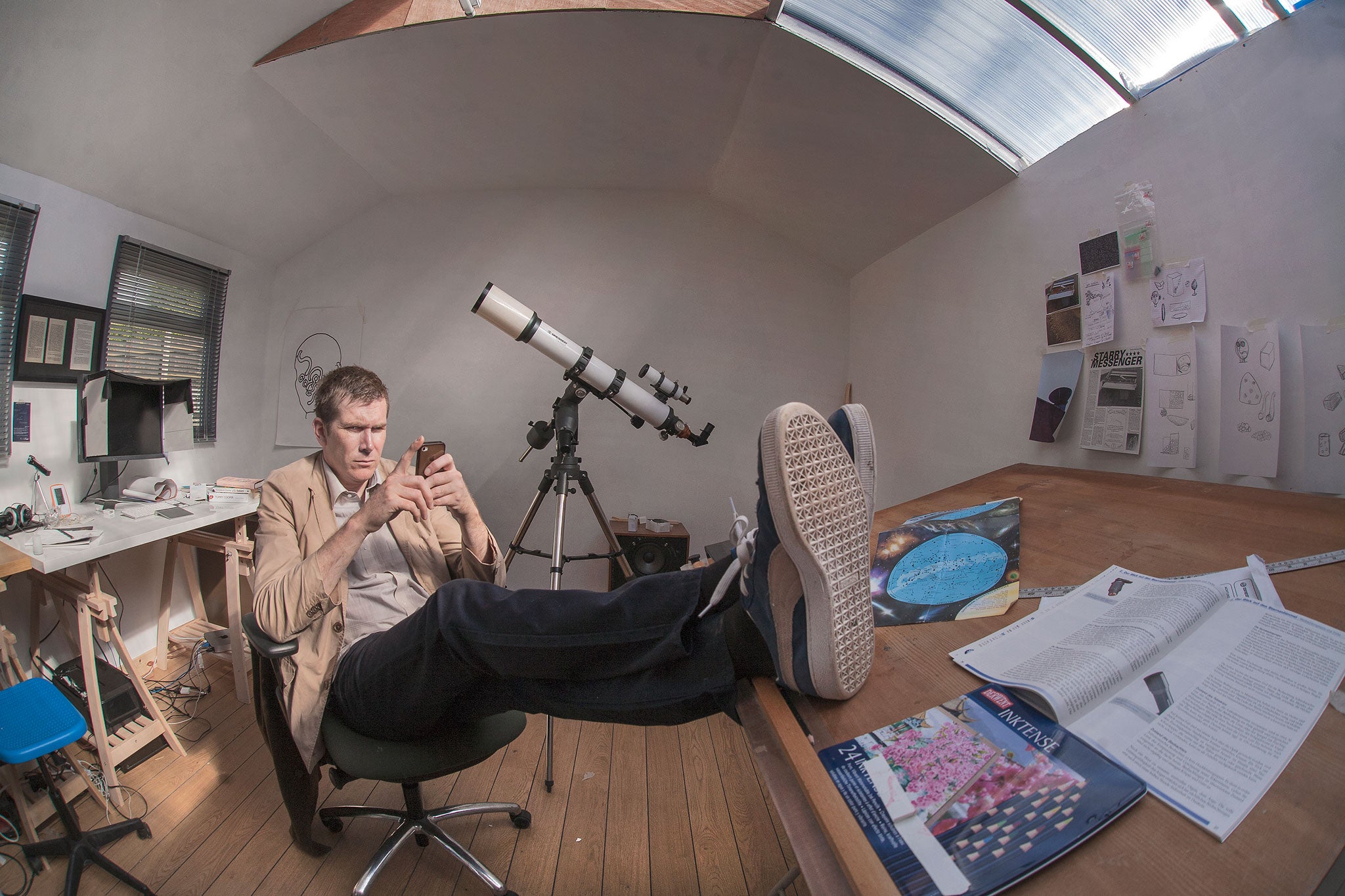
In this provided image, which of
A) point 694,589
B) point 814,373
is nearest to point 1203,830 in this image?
point 694,589

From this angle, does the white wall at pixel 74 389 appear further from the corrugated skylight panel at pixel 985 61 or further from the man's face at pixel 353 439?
the corrugated skylight panel at pixel 985 61

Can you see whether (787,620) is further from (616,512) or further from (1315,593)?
(616,512)

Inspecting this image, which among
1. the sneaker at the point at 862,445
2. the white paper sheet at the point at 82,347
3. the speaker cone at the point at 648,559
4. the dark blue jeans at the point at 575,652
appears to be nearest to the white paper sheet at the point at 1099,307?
the sneaker at the point at 862,445

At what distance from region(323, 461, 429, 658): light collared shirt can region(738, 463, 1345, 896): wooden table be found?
3.25 ft

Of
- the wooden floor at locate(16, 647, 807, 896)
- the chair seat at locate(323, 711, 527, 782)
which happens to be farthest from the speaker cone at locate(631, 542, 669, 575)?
the chair seat at locate(323, 711, 527, 782)

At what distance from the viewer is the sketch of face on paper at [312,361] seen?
308 cm

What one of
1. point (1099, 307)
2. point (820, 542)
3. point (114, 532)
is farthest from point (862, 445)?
point (114, 532)

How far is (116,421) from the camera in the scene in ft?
7.20

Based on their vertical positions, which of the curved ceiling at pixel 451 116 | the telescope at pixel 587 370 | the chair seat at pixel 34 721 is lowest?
the chair seat at pixel 34 721

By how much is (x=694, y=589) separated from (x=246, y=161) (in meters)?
2.84

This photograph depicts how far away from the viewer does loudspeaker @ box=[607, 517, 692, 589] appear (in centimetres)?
270

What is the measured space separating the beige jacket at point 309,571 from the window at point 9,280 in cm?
143

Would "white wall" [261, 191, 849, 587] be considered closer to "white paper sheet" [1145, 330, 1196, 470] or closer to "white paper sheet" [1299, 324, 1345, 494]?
"white paper sheet" [1145, 330, 1196, 470]

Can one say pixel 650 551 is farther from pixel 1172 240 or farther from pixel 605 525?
pixel 1172 240
